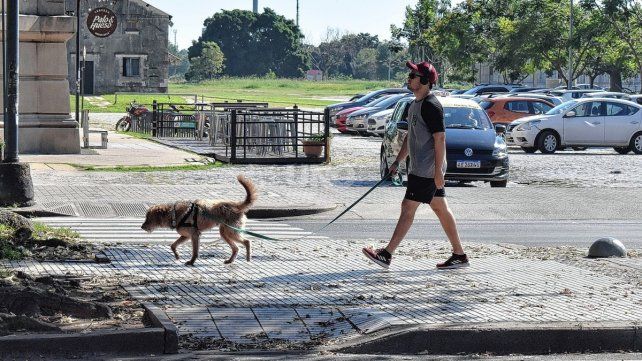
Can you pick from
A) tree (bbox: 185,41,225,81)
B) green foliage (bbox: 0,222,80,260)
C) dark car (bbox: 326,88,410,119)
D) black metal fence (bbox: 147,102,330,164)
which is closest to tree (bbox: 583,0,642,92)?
dark car (bbox: 326,88,410,119)

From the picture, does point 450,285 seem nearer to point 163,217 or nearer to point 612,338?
point 612,338

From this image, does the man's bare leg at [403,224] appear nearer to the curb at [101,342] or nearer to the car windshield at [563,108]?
the curb at [101,342]

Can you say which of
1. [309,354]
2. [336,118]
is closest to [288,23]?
[336,118]

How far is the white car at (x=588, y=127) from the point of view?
35.0 metres

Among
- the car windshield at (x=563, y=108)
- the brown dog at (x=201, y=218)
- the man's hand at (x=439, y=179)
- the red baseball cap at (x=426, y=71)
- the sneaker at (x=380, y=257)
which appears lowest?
the sneaker at (x=380, y=257)

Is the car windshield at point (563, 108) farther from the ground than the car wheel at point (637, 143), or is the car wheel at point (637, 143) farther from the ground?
the car windshield at point (563, 108)

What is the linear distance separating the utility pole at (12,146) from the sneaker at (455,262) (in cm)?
732

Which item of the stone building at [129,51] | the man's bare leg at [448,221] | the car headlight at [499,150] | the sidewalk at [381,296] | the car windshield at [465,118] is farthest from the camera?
the stone building at [129,51]

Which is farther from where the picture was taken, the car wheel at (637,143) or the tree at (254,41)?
the tree at (254,41)

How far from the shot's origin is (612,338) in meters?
8.47

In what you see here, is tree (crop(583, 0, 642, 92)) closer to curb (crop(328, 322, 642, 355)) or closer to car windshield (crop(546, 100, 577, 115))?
car windshield (crop(546, 100, 577, 115))

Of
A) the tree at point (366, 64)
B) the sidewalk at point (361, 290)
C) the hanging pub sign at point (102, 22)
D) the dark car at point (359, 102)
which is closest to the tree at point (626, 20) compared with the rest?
the dark car at point (359, 102)

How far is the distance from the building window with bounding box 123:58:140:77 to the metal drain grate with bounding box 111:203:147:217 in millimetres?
67439

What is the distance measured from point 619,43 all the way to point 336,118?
31751 mm
